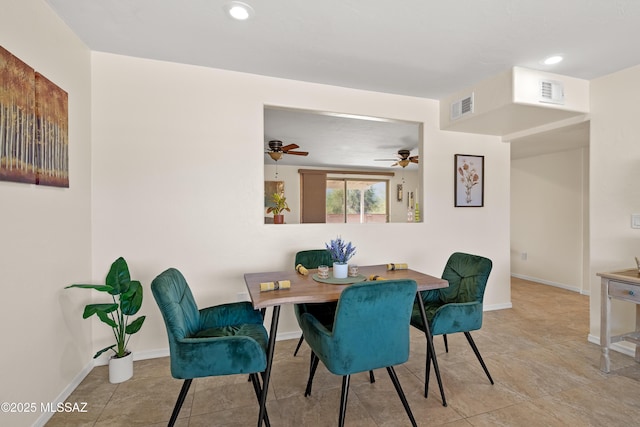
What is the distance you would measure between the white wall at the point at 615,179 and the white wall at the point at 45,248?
4.29 metres

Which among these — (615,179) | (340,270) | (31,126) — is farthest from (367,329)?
(615,179)

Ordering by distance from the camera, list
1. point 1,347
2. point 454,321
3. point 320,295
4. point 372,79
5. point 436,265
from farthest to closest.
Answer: point 436,265 < point 372,79 < point 454,321 < point 320,295 < point 1,347

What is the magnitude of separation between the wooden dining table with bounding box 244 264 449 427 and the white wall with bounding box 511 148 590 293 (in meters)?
3.94

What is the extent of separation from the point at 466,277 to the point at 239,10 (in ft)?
7.97

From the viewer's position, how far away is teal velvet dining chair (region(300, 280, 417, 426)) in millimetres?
1559

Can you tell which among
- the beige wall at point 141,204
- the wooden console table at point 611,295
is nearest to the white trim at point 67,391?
the beige wall at point 141,204

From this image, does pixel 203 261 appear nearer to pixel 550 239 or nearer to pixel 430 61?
pixel 430 61

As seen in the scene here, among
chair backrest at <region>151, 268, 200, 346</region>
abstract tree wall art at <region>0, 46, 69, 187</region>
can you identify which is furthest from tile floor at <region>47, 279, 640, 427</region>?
abstract tree wall art at <region>0, 46, 69, 187</region>

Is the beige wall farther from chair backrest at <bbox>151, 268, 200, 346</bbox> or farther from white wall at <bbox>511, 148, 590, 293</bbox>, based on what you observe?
white wall at <bbox>511, 148, 590, 293</bbox>

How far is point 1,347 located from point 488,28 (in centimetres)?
331

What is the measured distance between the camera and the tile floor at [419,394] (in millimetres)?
1866

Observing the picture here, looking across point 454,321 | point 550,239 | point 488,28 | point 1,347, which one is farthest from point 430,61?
point 550,239

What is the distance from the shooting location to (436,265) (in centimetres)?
365

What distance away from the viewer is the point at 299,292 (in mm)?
1880
